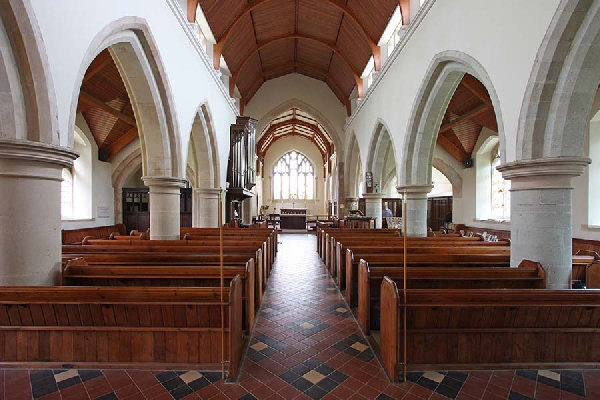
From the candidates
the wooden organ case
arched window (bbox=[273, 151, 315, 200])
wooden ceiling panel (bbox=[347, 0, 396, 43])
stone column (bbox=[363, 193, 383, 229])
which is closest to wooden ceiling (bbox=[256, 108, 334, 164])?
arched window (bbox=[273, 151, 315, 200])

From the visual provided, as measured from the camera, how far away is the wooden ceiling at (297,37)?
9.59 metres

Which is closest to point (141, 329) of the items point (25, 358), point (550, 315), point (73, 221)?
point (25, 358)

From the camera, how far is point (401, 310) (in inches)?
115

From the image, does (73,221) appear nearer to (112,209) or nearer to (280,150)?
(112,209)

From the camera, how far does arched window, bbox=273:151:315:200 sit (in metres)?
28.2

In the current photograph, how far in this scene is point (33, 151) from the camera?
3137 mm

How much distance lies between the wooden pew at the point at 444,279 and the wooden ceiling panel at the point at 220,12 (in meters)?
7.86

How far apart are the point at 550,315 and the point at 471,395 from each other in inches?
40.9

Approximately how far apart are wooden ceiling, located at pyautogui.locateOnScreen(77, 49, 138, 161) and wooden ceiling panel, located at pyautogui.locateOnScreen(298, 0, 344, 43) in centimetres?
607

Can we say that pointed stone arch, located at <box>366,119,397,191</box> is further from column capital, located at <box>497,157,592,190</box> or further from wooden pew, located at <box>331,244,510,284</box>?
column capital, located at <box>497,157,592,190</box>

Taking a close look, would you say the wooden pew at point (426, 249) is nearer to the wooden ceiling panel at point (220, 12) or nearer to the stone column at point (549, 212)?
the stone column at point (549, 212)

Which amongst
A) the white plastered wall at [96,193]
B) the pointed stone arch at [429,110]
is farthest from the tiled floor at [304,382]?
the white plastered wall at [96,193]

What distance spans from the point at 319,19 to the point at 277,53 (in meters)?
3.21

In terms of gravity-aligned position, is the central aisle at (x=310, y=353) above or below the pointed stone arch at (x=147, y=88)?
below
